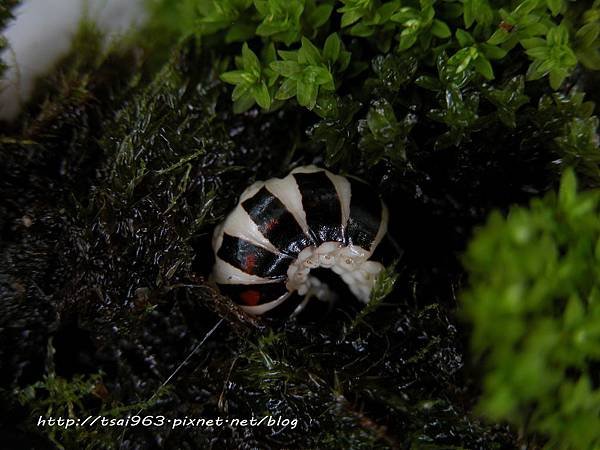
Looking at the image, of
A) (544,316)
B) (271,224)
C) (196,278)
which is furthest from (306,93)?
(544,316)

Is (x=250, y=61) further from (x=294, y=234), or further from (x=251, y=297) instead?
(x=251, y=297)

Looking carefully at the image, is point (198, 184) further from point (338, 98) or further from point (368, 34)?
point (368, 34)

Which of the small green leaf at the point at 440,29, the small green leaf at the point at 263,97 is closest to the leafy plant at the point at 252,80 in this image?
the small green leaf at the point at 263,97

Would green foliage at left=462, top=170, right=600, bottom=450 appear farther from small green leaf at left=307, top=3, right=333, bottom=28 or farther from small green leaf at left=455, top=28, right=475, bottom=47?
small green leaf at left=307, top=3, right=333, bottom=28

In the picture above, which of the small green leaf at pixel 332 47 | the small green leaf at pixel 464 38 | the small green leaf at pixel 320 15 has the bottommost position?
the small green leaf at pixel 464 38

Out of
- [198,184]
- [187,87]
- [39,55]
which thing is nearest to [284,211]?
[198,184]

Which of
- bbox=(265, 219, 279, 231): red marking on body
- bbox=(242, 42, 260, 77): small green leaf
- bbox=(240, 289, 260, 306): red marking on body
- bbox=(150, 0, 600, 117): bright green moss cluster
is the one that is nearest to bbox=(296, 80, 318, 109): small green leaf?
bbox=(150, 0, 600, 117): bright green moss cluster

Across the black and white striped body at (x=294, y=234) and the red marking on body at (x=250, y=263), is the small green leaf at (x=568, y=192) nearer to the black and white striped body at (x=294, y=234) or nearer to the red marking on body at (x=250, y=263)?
the black and white striped body at (x=294, y=234)
